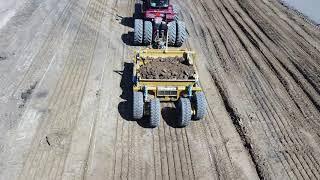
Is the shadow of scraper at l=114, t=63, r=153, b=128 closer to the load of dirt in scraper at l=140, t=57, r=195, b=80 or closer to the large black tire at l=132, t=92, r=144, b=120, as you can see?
the large black tire at l=132, t=92, r=144, b=120

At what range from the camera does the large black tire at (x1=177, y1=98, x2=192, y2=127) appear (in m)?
12.9

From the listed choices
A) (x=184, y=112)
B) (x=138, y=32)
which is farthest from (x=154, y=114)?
(x=138, y=32)

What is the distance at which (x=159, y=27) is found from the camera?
1833 centimetres

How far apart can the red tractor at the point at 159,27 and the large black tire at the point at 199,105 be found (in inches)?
209

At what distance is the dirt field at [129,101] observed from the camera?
11945 mm

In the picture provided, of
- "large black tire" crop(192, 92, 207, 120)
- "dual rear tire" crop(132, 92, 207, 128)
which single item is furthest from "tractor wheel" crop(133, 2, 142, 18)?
"large black tire" crop(192, 92, 207, 120)

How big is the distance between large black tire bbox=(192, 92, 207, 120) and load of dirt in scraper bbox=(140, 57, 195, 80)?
3.92 feet

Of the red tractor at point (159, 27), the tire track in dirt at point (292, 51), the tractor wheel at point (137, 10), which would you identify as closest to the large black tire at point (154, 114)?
the red tractor at point (159, 27)

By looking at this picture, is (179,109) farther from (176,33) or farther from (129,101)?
(176,33)

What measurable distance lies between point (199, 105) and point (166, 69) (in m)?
2.25

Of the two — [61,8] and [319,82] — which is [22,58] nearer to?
[61,8]

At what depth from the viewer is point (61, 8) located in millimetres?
22266

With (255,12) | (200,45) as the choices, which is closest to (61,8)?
(200,45)

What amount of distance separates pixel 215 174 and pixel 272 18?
1366 centimetres
